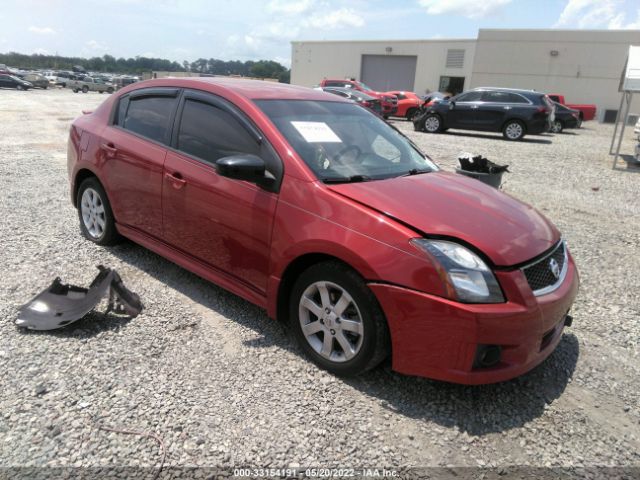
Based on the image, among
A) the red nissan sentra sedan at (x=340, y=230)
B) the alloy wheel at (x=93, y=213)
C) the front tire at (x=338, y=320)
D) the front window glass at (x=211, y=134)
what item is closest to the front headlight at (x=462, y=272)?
the red nissan sentra sedan at (x=340, y=230)

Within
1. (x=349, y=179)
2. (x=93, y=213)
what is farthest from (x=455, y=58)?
(x=349, y=179)

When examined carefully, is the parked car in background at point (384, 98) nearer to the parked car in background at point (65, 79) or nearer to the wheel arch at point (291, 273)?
the wheel arch at point (291, 273)

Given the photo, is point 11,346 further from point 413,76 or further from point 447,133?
point 413,76

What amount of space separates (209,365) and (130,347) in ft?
1.83

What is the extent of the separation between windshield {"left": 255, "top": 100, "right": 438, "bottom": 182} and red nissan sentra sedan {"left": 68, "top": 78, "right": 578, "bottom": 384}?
14 mm

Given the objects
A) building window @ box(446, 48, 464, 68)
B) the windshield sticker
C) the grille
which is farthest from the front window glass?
building window @ box(446, 48, 464, 68)

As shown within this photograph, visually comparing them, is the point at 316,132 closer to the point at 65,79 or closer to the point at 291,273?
the point at 291,273

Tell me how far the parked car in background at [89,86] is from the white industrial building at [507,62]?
23.1 meters

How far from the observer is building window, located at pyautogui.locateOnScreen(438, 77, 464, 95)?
130 feet

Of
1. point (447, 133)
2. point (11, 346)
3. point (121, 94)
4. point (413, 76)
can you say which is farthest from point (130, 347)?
point (413, 76)

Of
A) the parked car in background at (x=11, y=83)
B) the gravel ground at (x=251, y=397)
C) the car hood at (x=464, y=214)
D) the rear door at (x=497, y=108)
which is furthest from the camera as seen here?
the parked car in background at (x=11, y=83)

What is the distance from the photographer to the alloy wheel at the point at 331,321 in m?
2.75

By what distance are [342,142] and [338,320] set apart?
130 cm

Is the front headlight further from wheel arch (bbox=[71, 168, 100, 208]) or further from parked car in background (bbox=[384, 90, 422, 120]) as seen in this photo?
parked car in background (bbox=[384, 90, 422, 120])
